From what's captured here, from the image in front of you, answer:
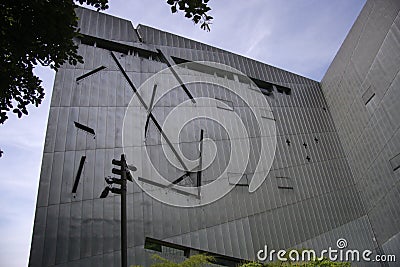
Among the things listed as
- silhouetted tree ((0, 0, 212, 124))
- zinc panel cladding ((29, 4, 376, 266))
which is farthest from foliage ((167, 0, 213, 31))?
zinc panel cladding ((29, 4, 376, 266))

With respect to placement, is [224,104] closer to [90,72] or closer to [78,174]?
[90,72]

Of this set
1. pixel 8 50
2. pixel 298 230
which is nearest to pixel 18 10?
pixel 8 50

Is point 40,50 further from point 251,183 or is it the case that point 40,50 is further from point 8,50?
point 251,183

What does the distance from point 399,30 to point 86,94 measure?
16.6m

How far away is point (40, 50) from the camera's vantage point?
6066 millimetres

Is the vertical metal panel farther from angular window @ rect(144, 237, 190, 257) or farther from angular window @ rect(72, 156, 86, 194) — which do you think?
angular window @ rect(144, 237, 190, 257)

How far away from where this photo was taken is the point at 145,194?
14.4 meters

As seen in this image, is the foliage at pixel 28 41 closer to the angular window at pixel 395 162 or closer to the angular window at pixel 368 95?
the angular window at pixel 395 162

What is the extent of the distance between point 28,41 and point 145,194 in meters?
9.77

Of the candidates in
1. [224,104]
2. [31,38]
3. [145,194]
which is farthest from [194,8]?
[224,104]

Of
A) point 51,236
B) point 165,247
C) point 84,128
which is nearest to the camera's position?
point 51,236

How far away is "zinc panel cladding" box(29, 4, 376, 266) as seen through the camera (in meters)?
12.6

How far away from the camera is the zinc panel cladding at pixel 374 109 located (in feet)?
55.5

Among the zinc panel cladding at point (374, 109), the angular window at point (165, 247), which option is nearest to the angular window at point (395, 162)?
the zinc panel cladding at point (374, 109)
